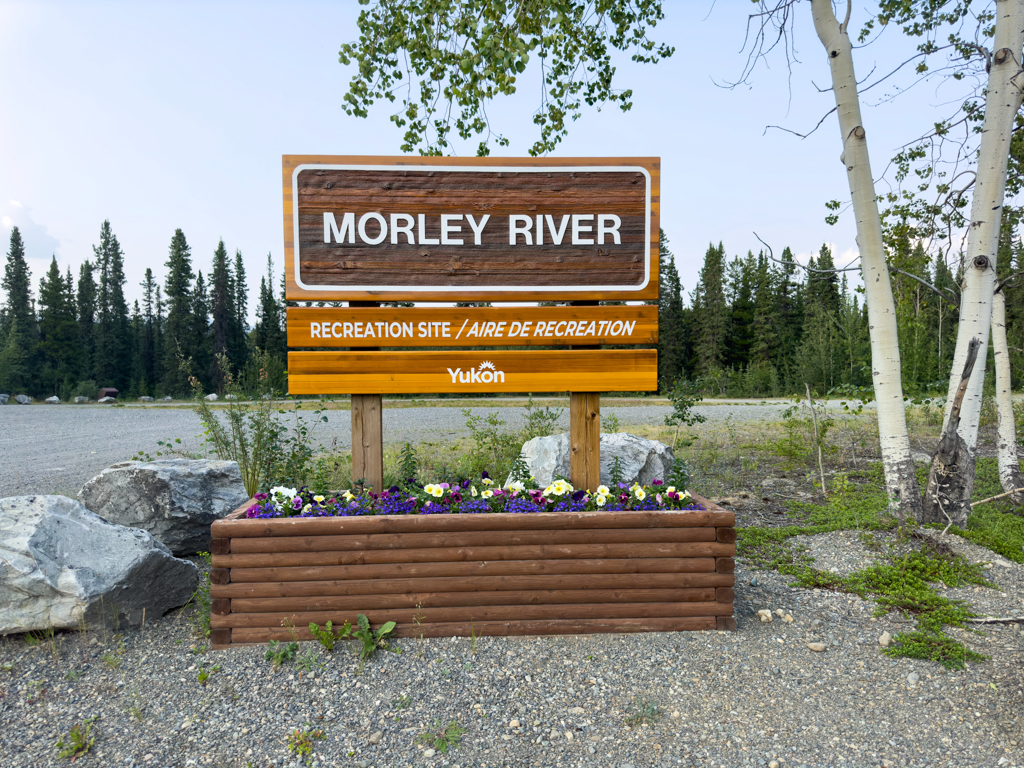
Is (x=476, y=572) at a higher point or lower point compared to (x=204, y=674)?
higher

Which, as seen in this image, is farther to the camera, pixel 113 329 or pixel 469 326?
pixel 113 329

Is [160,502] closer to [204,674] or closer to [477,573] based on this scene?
[204,674]

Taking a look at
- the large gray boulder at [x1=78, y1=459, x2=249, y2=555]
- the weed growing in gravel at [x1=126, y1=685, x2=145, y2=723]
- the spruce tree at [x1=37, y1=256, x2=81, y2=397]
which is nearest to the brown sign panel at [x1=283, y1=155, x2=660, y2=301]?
the large gray boulder at [x1=78, y1=459, x2=249, y2=555]

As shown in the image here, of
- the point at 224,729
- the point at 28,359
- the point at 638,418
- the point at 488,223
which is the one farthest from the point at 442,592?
the point at 28,359

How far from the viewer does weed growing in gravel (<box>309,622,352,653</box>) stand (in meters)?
3.00

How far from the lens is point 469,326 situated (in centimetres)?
376

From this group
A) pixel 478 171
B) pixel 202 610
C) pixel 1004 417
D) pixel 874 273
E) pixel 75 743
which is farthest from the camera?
pixel 1004 417

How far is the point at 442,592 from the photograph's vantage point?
3.15 meters

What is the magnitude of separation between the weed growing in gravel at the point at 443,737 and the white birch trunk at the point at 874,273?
415cm

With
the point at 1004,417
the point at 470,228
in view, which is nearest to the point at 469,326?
the point at 470,228

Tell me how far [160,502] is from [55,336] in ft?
158

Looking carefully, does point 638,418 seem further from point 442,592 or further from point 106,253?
point 106,253

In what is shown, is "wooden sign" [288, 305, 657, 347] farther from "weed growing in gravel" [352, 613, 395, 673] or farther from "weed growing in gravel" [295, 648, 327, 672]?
"weed growing in gravel" [295, 648, 327, 672]

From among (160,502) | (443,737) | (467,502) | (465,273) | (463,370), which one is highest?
(465,273)
